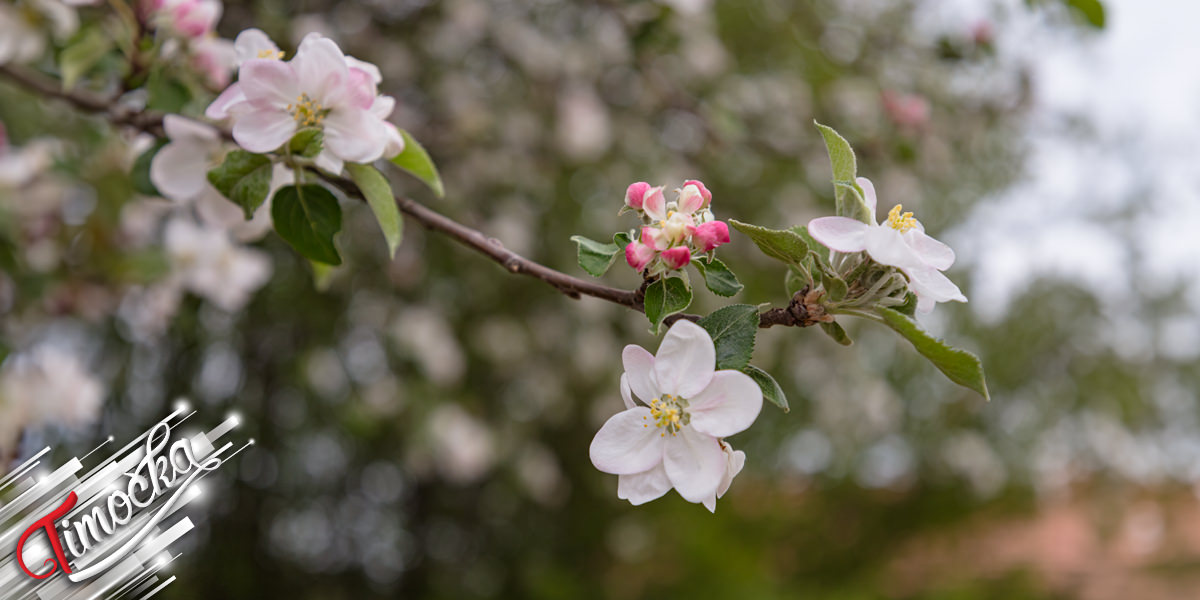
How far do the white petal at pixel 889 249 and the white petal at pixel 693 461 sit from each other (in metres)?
0.15

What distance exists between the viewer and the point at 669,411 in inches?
19.3

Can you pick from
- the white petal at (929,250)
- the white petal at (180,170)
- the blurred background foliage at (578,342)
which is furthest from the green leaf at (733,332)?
the blurred background foliage at (578,342)

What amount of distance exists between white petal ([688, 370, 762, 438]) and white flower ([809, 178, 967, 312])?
98 millimetres

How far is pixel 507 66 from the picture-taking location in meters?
2.32

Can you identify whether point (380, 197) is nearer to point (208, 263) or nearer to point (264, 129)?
point (264, 129)

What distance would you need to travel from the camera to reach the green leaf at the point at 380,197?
1.91 ft

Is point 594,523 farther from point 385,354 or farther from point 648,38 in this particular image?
point 648,38

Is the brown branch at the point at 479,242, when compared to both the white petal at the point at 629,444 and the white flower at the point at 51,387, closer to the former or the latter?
the white petal at the point at 629,444

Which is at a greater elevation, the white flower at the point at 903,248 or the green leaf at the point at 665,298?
the green leaf at the point at 665,298

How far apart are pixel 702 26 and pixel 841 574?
8.74 ft

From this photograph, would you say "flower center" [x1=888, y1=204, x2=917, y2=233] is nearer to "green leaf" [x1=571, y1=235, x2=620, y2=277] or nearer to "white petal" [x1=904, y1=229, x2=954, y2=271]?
"white petal" [x1=904, y1=229, x2=954, y2=271]

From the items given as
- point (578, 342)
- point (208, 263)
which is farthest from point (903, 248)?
point (578, 342)

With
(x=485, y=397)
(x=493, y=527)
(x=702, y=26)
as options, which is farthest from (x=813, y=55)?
(x=493, y=527)

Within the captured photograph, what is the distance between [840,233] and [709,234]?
0.08 metres
